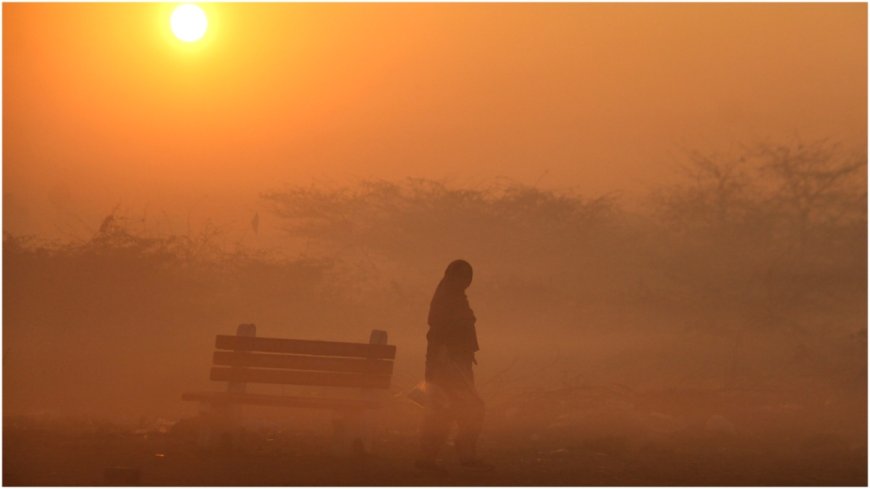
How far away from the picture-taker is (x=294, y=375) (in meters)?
10.9

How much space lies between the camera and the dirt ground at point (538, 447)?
9391 mm

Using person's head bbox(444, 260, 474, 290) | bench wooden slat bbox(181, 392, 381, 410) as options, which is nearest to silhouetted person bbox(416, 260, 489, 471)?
person's head bbox(444, 260, 474, 290)

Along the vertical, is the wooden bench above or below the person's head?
below

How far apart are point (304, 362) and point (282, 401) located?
23.6 inches

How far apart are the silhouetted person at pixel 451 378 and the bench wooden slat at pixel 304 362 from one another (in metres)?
1.08

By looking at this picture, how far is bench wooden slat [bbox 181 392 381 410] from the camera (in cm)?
1020

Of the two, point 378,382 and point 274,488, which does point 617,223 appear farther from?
point 274,488

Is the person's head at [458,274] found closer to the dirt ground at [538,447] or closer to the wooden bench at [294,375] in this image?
the wooden bench at [294,375]

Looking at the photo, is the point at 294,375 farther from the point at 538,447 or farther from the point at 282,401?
the point at 538,447

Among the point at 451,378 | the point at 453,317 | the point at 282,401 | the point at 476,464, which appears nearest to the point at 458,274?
the point at 453,317

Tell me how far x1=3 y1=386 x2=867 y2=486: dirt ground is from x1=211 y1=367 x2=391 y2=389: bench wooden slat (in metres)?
0.28

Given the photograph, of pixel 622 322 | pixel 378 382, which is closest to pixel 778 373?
pixel 622 322

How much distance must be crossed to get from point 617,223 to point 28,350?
931 cm

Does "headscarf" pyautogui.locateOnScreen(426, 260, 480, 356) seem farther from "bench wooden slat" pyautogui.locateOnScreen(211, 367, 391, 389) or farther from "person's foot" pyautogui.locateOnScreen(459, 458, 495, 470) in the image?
"bench wooden slat" pyautogui.locateOnScreen(211, 367, 391, 389)
